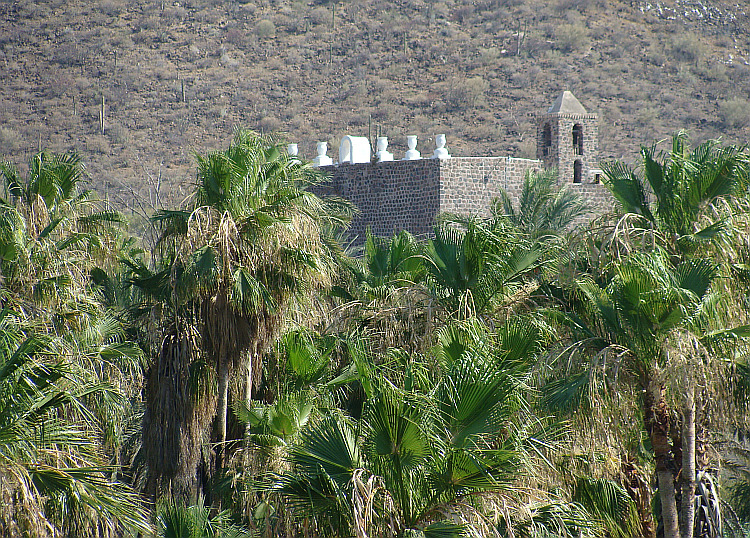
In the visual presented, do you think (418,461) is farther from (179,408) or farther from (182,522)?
(179,408)

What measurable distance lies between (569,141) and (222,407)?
21814 millimetres

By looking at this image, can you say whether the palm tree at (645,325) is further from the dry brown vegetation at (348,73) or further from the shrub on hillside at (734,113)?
the shrub on hillside at (734,113)

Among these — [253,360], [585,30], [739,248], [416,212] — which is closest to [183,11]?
[585,30]

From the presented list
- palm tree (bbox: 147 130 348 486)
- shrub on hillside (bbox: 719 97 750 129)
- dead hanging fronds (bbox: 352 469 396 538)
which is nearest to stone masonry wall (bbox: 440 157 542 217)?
palm tree (bbox: 147 130 348 486)

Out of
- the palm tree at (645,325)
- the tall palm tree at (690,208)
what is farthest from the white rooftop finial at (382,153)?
the palm tree at (645,325)

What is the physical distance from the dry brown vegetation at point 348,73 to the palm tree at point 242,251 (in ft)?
97.1

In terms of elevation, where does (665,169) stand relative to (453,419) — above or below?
above

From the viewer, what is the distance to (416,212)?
29.5 meters

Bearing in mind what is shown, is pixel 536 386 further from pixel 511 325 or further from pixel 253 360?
pixel 253 360

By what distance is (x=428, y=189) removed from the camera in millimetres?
29250

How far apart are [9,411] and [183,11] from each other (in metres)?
54.5

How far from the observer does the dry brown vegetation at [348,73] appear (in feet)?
153

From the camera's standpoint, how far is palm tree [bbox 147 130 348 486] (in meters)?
11.3

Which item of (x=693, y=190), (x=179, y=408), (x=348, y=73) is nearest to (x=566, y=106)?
(x=179, y=408)
